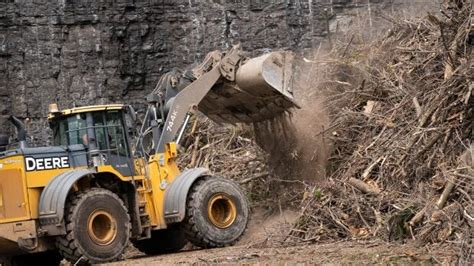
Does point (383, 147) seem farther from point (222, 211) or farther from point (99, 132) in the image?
point (99, 132)

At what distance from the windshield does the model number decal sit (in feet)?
1.36

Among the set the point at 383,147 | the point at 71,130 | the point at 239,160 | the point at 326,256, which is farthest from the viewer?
the point at 239,160

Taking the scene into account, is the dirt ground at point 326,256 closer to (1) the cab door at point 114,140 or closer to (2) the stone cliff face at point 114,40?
(1) the cab door at point 114,140

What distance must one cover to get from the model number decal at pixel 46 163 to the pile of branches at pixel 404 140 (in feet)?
10.00

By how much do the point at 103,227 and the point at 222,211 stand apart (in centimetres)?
204

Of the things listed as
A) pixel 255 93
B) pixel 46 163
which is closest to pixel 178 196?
pixel 46 163

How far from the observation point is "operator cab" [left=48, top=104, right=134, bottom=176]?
11.9 metres

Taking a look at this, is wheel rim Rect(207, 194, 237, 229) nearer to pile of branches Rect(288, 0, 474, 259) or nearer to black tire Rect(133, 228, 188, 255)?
black tire Rect(133, 228, 188, 255)

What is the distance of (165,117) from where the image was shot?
1304 centimetres

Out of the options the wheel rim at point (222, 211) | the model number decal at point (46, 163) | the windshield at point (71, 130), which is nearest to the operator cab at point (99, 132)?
the windshield at point (71, 130)

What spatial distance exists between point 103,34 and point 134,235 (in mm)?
10019

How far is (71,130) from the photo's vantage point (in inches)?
474

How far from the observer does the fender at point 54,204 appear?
35.4ft

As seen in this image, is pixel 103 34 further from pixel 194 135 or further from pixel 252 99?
pixel 252 99
